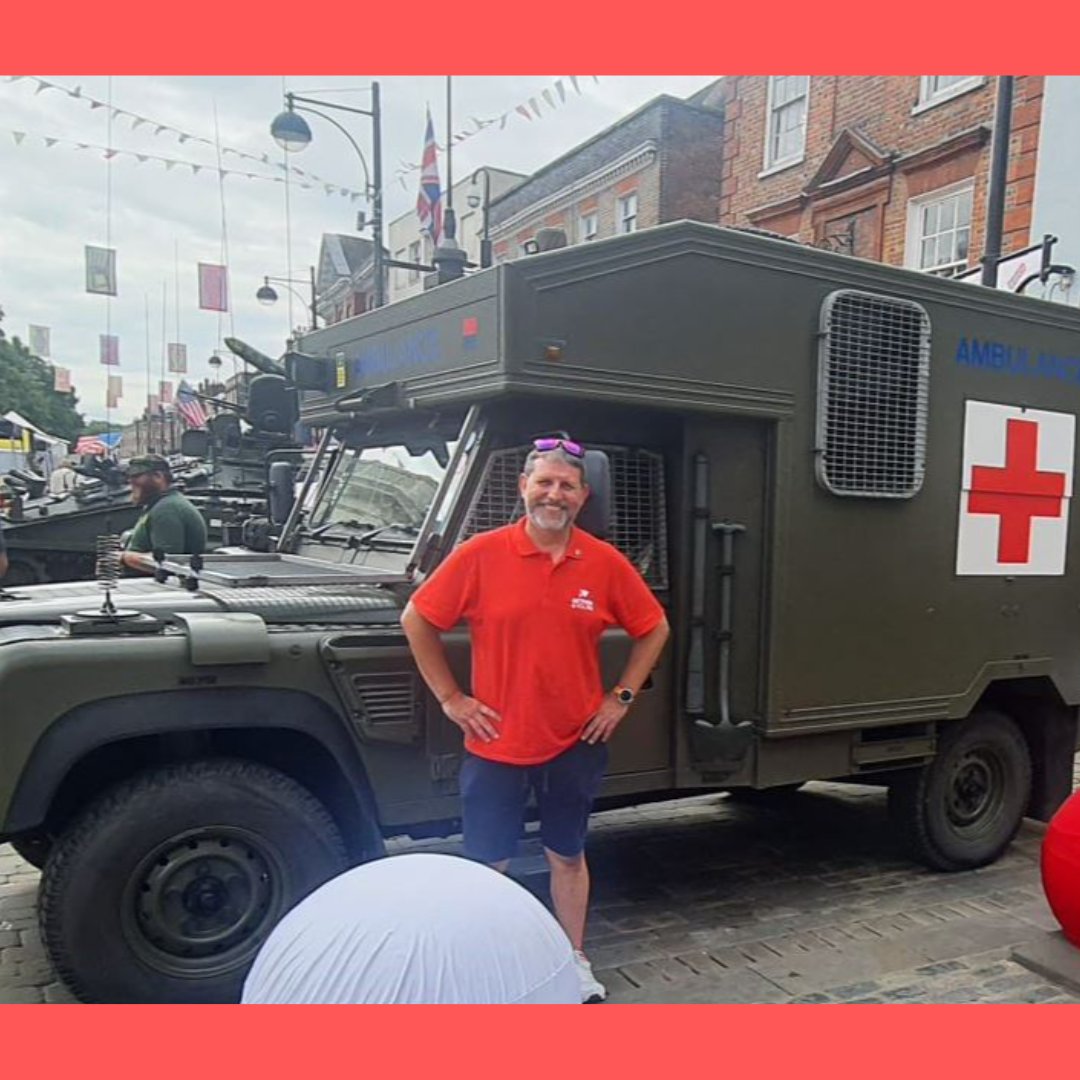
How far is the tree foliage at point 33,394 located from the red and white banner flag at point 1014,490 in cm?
4808

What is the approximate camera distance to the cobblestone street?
12.0 ft

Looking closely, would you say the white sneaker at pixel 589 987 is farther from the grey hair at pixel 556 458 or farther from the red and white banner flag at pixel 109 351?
the red and white banner flag at pixel 109 351

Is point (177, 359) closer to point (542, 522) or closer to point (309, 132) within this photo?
point (309, 132)

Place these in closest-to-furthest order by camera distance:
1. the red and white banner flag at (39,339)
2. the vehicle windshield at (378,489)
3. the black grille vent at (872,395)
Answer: the vehicle windshield at (378,489)
the black grille vent at (872,395)
the red and white banner flag at (39,339)

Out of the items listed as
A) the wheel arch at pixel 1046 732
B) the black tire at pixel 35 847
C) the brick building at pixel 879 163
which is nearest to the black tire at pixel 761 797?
the wheel arch at pixel 1046 732

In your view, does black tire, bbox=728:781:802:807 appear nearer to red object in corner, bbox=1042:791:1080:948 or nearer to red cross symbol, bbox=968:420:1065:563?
red cross symbol, bbox=968:420:1065:563

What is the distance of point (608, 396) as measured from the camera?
3602 mm

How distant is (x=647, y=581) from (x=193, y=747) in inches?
70.1

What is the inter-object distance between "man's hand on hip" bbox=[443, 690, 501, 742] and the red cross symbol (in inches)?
106

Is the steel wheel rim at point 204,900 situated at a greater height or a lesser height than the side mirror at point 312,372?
lesser

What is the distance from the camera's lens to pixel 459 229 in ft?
88.8

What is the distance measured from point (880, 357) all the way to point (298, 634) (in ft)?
8.83

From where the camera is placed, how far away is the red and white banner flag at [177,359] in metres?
39.2

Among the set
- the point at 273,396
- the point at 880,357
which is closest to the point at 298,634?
the point at 273,396
